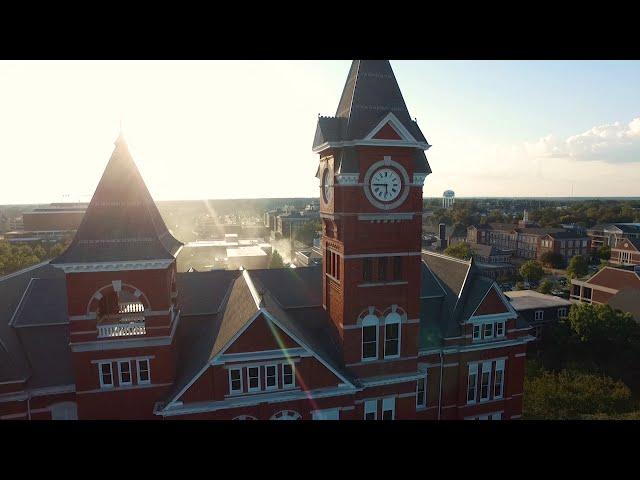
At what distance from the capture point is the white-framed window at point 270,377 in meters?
22.4

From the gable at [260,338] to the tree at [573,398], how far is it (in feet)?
76.8

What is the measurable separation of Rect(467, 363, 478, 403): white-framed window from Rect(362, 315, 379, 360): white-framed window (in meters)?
9.41

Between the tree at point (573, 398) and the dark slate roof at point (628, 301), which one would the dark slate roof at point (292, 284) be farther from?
the dark slate roof at point (628, 301)

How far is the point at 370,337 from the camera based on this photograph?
2517 cm

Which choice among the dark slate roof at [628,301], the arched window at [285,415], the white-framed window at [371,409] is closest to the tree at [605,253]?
the dark slate roof at [628,301]

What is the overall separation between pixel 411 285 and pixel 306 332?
7.31 meters

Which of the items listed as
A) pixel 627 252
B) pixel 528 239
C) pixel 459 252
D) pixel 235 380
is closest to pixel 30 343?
pixel 235 380

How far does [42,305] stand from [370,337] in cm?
2111

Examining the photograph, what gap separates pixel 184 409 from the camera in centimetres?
2138

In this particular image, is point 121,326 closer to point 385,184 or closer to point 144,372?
point 144,372

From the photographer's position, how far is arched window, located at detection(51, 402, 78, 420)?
23297 mm

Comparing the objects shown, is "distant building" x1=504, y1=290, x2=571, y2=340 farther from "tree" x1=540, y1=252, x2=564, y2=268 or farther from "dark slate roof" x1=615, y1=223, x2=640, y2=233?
"dark slate roof" x1=615, y1=223, x2=640, y2=233
